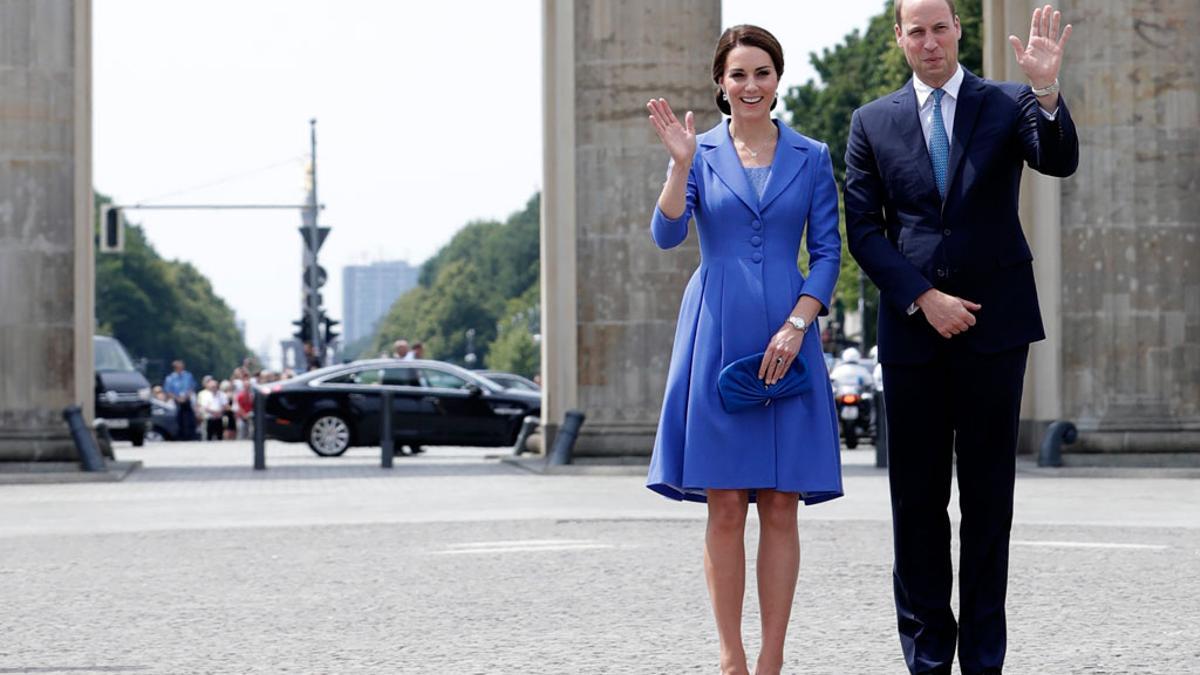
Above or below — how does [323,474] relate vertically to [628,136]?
below

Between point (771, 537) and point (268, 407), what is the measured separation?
77.2ft

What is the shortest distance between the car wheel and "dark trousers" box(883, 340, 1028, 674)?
23.1 metres

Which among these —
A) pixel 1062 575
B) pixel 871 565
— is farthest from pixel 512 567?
pixel 1062 575

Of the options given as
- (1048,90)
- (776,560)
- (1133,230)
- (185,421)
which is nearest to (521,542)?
(776,560)

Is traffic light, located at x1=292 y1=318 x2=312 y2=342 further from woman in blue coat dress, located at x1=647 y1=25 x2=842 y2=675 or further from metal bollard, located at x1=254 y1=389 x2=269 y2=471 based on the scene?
woman in blue coat dress, located at x1=647 y1=25 x2=842 y2=675

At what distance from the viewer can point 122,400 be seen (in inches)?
1374

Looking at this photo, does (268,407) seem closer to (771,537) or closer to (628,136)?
(628,136)

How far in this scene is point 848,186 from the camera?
620 centimetres

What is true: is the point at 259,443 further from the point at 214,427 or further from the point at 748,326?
the point at 214,427

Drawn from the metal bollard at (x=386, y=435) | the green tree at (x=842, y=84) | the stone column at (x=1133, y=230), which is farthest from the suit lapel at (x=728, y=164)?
the green tree at (x=842, y=84)

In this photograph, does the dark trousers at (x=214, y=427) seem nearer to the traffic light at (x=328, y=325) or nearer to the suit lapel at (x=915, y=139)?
the traffic light at (x=328, y=325)

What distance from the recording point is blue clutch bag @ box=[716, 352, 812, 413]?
6035 mm

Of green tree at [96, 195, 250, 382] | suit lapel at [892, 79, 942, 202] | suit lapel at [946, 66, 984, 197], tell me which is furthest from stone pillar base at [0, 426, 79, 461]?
green tree at [96, 195, 250, 382]

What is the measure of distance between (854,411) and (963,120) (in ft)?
86.9
